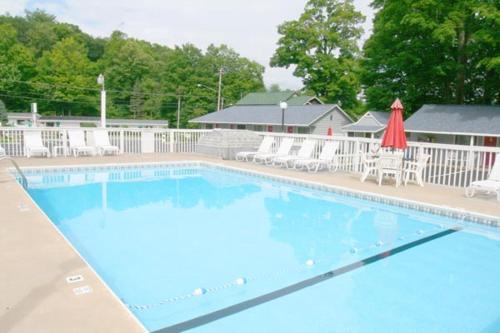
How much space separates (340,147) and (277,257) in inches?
272

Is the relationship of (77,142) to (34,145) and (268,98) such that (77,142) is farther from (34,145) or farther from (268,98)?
(268,98)

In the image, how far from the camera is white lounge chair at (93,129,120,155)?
12674 millimetres

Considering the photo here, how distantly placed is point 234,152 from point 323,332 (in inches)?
404

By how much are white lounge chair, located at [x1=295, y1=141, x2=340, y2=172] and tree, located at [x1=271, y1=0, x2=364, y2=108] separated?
1122 inches

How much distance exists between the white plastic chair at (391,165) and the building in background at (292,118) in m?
18.3

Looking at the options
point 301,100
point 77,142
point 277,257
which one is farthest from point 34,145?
point 301,100

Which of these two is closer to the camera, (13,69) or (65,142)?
(65,142)

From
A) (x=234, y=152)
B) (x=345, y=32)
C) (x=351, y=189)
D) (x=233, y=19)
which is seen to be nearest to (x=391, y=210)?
(x=351, y=189)

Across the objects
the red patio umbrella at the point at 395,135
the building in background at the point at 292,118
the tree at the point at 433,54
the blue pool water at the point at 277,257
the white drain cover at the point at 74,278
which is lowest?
the blue pool water at the point at 277,257

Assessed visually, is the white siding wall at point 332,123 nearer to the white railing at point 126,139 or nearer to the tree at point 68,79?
the white railing at point 126,139

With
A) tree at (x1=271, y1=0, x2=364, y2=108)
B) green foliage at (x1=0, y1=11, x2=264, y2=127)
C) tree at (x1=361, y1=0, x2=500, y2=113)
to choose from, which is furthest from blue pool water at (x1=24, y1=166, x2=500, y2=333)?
green foliage at (x1=0, y1=11, x2=264, y2=127)

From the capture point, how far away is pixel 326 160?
1066 centimetres

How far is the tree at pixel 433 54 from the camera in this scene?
22.3 meters

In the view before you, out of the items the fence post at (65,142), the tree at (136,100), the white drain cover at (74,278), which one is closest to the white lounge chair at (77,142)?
the fence post at (65,142)
